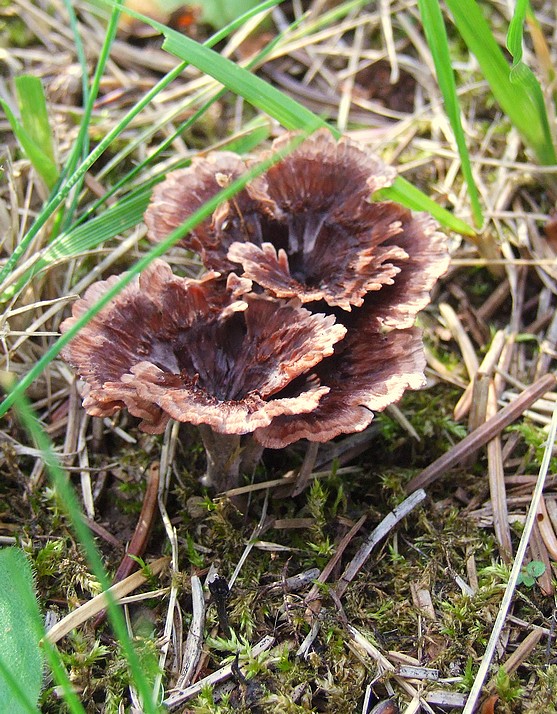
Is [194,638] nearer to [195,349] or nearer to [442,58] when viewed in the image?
[195,349]

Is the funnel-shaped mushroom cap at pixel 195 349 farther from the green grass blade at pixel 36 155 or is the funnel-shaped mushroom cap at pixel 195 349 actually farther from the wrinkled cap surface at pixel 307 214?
the green grass blade at pixel 36 155

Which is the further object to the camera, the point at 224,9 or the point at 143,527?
the point at 224,9

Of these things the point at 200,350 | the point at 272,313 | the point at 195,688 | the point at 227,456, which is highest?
the point at 272,313

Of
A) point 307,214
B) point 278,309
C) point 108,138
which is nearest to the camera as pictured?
point 278,309

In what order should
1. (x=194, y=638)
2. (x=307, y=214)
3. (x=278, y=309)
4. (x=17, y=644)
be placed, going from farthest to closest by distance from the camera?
(x=307, y=214)
(x=278, y=309)
(x=194, y=638)
(x=17, y=644)

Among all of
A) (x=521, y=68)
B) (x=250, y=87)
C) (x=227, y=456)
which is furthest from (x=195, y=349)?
(x=521, y=68)

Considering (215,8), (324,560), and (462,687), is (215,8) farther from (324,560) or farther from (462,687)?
(462,687)
